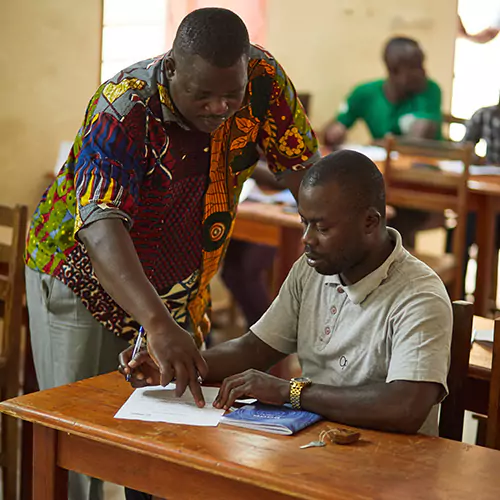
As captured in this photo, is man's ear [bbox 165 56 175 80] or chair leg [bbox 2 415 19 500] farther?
chair leg [bbox 2 415 19 500]

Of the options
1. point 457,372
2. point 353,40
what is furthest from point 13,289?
point 353,40

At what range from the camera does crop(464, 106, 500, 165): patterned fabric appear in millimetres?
5602

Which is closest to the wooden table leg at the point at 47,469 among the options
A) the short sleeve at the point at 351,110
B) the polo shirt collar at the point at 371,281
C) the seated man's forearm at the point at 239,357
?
the seated man's forearm at the point at 239,357

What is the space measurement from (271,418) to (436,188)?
363 centimetres

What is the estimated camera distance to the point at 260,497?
60.7 inches

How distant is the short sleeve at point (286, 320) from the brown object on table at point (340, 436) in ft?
1.28

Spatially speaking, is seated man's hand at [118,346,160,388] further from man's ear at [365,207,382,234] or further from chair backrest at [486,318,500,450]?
chair backrest at [486,318,500,450]

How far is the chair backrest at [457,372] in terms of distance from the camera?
2.02m

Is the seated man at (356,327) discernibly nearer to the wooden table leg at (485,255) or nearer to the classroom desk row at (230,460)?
the classroom desk row at (230,460)

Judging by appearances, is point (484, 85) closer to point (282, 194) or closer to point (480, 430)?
point (282, 194)

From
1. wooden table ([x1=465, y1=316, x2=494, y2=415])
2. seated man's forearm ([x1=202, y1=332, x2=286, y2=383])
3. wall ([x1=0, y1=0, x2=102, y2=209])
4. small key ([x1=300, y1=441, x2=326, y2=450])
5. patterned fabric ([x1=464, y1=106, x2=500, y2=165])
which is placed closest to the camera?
small key ([x1=300, y1=441, x2=326, y2=450])

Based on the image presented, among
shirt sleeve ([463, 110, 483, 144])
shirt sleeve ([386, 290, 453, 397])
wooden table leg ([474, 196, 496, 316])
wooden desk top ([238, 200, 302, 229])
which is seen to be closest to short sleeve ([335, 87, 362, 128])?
shirt sleeve ([463, 110, 483, 144])

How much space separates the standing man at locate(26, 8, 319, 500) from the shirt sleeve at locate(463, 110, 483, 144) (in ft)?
12.1

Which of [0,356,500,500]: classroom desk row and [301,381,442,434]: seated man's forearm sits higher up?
[301,381,442,434]: seated man's forearm
